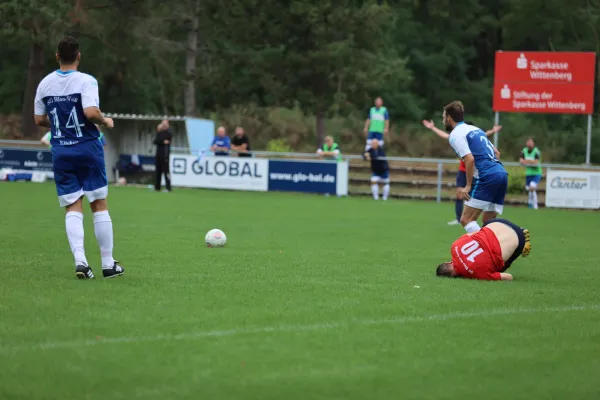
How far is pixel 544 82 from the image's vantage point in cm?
3091

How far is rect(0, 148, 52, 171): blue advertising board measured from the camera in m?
34.6

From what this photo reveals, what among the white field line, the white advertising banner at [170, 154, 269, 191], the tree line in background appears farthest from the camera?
the tree line in background

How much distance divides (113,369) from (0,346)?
937mm

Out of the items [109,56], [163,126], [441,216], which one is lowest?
[441,216]

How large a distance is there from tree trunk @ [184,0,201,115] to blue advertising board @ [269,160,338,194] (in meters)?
11.1

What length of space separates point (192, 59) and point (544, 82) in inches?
619

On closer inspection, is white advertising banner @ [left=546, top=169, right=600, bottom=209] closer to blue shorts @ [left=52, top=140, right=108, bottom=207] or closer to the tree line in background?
the tree line in background

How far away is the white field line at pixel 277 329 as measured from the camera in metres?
6.29

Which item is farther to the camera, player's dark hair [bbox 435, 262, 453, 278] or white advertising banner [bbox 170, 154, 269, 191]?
white advertising banner [bbox 170, 154, 269, 191]

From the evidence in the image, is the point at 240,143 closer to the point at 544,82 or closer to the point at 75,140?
the point at 544,82

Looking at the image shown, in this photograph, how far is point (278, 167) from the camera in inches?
1216

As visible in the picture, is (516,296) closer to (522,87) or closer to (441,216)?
(441,216)

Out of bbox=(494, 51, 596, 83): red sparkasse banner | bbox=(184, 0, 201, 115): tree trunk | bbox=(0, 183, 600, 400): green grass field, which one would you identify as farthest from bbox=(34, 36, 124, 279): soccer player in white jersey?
bbox=(184, 0, 201, 115): tree trunk

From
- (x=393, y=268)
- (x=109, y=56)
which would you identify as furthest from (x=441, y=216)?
(x=109, y=56)
